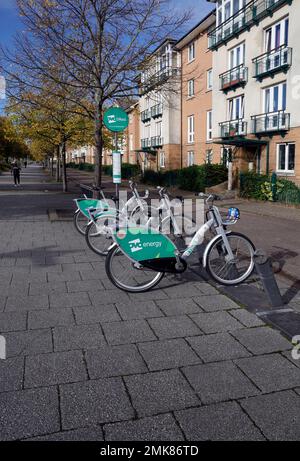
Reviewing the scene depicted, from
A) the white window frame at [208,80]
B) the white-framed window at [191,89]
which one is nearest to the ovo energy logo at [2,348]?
the white window frame at [208,80]

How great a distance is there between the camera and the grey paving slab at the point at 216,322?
3682 millimetres

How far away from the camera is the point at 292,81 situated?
1778cm

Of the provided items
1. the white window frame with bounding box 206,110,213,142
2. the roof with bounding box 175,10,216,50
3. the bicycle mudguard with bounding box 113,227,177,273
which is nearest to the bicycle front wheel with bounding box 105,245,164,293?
the bicycle mudguard with bounding box 113,227,177,273

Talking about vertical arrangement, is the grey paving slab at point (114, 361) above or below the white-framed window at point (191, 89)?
below

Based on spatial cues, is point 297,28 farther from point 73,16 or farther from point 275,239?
point 275,239

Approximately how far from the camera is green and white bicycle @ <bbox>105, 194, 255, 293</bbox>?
15.1ft

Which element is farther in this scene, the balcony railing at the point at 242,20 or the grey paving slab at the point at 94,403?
the balcony railing at the point at 242,20

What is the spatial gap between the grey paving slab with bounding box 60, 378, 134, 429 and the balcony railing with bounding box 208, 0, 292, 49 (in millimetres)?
19525

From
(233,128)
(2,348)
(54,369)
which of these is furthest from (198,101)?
(54,369)

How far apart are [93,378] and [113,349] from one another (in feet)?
1.52

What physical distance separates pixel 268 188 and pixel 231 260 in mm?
11945

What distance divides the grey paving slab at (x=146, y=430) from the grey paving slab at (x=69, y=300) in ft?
6.78

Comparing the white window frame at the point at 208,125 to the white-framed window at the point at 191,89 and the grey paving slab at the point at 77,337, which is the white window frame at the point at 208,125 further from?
the grey paving slab at the point at 77,337

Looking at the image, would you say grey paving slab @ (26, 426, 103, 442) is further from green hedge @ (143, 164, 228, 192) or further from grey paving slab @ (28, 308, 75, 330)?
green hedge @ (143, 164, 228, 192)
